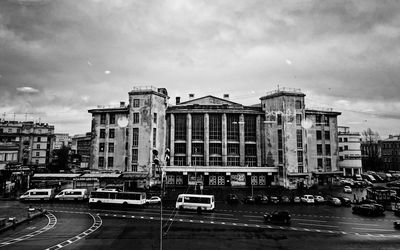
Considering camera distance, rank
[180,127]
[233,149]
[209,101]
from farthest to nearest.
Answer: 1. [209,101]
2. [180,127]
3. [233,149]

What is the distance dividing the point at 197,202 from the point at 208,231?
12.4 metres

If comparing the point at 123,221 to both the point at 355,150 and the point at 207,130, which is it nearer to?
the point at 207,130

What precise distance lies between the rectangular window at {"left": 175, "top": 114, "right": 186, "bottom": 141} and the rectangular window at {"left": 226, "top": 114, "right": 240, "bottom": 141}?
12030 millimetres

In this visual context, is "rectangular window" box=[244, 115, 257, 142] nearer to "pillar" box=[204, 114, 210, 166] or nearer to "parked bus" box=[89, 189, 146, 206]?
"pillar" box=[204, 114, 210, 166]

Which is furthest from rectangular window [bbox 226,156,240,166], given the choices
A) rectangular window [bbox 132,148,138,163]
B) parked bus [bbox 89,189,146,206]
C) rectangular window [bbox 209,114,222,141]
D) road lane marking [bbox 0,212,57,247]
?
road lane marking [bbox 0,212,57,247]

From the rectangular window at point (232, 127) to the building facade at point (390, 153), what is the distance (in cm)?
8117

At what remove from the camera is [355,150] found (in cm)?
9438

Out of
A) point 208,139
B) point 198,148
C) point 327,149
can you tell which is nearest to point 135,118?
point 198,148

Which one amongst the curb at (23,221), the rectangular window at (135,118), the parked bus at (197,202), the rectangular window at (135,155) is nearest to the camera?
the curb at (23,221)

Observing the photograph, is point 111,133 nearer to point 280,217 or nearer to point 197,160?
point 197,160

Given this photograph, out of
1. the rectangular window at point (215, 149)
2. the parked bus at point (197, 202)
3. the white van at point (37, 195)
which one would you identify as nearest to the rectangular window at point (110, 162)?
the white van at point (37, 195)

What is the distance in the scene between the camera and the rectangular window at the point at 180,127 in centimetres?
7369

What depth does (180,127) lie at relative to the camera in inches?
2913

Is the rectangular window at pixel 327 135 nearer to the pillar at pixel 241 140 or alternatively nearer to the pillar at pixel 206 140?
the pillar at pixel 241 140
